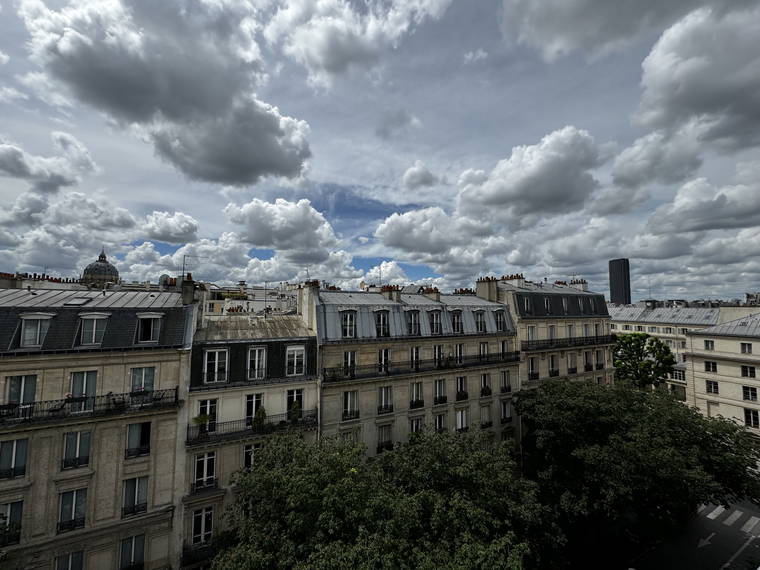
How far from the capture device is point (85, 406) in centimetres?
1819

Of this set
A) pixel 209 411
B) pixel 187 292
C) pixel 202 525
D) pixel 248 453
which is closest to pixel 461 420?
pixel 248 453

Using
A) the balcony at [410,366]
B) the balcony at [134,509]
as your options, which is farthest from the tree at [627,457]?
the balcony at [134,509]

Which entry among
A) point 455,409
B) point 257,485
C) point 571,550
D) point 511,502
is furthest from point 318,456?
point 571,550

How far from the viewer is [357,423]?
24734 millimetres

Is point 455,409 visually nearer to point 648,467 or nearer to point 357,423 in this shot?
point 357,423

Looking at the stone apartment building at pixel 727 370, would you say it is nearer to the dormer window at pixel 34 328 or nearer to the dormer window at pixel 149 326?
the dormer window at pixel 149 326

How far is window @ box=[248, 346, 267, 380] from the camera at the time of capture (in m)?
22.4

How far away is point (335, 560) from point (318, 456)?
4805 millimetres

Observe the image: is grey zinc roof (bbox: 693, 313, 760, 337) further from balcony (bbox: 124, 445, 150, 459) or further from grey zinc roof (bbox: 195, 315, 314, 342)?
balcony (bbox: 124, 445, 150, 459)

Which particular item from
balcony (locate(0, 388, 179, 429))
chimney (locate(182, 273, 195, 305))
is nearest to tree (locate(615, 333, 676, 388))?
chimney (locate(182, 273, 195, 305))

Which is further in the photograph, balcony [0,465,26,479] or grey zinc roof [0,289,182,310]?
grey zinc roof [0,289,182,310]

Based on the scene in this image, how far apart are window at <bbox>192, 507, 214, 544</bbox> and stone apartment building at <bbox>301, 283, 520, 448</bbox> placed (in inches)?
309

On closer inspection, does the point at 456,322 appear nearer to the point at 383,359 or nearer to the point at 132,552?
the point at 383,359

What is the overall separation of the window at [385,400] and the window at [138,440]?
14.2 m
